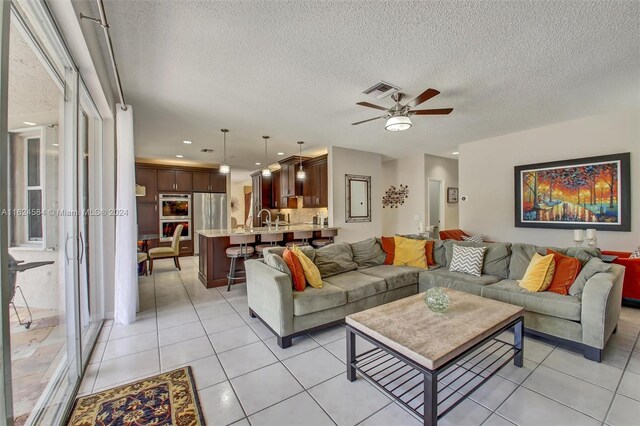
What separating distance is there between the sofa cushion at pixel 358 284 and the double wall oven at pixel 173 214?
565 cm

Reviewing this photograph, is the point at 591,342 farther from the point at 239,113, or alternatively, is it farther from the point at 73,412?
the point at 239,113

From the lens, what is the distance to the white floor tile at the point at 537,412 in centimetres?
165

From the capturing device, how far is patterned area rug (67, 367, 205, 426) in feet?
5.53

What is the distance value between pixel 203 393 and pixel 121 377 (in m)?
0.77

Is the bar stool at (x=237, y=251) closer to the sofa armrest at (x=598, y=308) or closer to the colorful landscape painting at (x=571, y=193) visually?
the sofa armrest at (x=598, y=308)

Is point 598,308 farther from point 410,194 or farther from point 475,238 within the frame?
point 410,194

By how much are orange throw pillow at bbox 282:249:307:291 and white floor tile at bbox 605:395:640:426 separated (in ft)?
7.74

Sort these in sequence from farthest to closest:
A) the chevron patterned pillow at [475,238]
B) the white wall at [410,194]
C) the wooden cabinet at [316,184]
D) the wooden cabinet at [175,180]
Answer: the wooden cabinet at [175,180] → the white wall at [410,194] → the wooden cabinet at [316,184] → the chevron patterned pillow at [475,238]

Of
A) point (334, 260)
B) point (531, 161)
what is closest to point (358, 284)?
point (334, 260)

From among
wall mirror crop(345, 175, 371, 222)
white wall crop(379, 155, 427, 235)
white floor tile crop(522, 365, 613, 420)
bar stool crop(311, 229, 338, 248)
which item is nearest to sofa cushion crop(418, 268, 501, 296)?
white floor tile crop(522, 365, 613, 420)

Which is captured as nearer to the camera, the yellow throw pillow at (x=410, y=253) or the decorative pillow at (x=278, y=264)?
the decorative pillow at (x=278, y=264)

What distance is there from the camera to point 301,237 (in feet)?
18.4

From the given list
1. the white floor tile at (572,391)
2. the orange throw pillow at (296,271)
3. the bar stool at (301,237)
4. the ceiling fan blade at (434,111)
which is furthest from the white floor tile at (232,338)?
the ceiling fan blade at (434,111)

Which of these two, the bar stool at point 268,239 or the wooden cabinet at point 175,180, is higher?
the wooden cabinet at point 175,180
